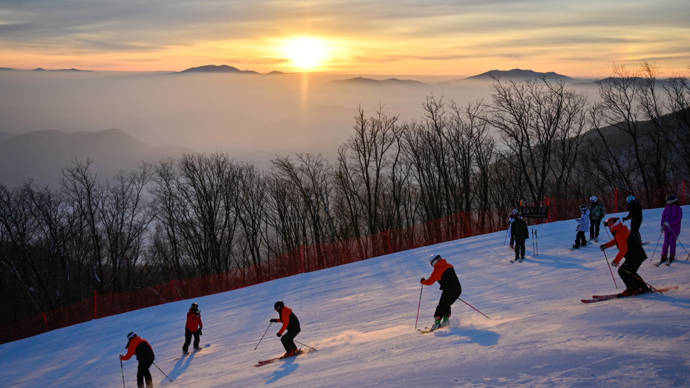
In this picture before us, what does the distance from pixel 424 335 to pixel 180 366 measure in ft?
24.4

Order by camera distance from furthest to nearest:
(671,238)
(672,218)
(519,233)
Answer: (519,233) → (671,238) → (672,218)

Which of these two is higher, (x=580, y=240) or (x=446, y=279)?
(x=446, y=279)

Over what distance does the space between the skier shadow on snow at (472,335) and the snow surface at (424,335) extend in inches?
2.1

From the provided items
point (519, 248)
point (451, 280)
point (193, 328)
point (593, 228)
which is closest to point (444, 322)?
point (451, 280)

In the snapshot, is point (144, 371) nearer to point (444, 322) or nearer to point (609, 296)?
point (444, 322)

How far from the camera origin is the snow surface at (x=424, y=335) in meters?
7.44

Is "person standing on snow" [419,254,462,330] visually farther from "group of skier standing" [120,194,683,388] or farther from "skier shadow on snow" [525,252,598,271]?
"skier shadow on snow" [525,252,598,271]

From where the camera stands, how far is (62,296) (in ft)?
165

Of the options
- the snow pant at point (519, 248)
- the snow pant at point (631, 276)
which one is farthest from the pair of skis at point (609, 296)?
the snow pant at point (519, 248)

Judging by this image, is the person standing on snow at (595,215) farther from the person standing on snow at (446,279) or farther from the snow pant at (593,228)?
the person standing on snow at (446,279)

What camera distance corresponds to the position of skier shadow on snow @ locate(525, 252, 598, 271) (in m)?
15.9

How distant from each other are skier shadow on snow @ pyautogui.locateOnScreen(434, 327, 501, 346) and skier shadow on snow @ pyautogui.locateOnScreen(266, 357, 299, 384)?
3.33m

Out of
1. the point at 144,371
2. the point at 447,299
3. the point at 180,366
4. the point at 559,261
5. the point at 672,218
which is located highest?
the point at 672,218

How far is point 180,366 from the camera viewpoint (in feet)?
45.4
